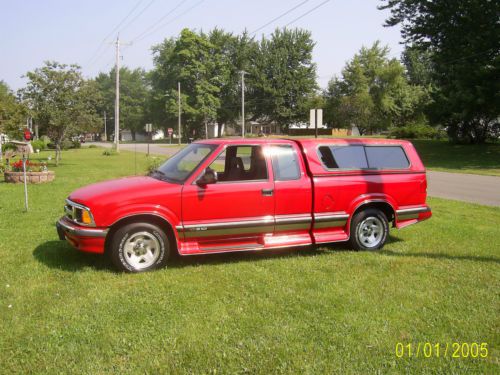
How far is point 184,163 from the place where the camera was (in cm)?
634

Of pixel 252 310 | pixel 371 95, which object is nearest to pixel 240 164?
pixel 252 310

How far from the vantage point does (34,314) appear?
14.3ft

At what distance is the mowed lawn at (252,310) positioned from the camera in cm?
354

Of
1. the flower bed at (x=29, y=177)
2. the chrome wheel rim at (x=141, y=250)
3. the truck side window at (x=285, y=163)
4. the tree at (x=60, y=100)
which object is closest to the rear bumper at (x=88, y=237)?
the chrome wheel rim at (x=141, y=250)

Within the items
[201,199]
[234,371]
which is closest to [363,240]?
[201,199]

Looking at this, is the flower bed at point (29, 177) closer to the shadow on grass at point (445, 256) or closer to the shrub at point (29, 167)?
the shrub at point (29, 167)

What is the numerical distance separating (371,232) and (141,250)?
136 inches

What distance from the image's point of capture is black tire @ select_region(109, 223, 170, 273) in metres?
5.53

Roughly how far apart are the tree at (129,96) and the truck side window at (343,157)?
9075cm

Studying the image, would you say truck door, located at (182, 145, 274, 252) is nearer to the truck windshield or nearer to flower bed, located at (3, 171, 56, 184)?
the truck windshield

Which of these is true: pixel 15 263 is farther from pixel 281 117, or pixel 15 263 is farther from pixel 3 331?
pixel 281 117

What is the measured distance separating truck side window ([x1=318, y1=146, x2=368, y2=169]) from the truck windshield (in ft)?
5.43

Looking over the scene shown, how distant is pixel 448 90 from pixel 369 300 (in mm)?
29746

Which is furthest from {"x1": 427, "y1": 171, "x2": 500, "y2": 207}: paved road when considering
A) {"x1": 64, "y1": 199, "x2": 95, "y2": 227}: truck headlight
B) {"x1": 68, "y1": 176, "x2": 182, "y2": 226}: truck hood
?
{"x1": 64, "y1": 199, "x2": 95, "y2": 227}: truck headlight
